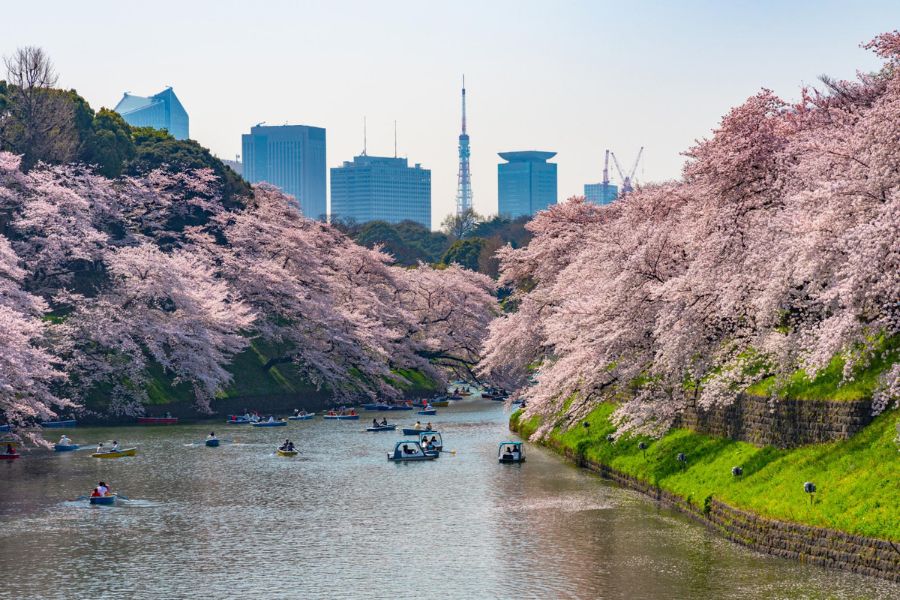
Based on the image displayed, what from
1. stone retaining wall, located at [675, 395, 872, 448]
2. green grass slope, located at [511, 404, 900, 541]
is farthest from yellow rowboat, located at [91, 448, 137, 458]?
stone retaining wall, located at [675, 395, 872, 448]

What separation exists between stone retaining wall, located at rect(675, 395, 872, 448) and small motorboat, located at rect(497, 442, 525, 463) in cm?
1461

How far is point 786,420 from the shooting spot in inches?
1577

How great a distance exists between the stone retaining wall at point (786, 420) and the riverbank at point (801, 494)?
34 centimetres

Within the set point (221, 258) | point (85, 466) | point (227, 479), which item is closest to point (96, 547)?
point (227, 479)

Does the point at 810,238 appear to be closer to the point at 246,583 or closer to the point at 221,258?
the point at 246,583

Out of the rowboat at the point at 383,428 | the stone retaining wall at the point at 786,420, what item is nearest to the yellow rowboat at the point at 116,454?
the rowboat at the point at 383,428

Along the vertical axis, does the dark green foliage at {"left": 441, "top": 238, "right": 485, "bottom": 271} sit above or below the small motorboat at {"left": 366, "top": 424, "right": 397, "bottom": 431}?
above

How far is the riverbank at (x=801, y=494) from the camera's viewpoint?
104 ft

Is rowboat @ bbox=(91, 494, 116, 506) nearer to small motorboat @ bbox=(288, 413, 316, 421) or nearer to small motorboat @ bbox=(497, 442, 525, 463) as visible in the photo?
small motorboat @ bbox=(497, 442, 525, 463)

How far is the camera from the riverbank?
31750 millimetres

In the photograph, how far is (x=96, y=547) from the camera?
131 feet

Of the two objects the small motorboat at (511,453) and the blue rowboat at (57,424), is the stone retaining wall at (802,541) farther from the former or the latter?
the blue rowboat at (57,424)

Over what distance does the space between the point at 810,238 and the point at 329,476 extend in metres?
29.7

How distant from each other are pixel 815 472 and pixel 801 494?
1.05 m
